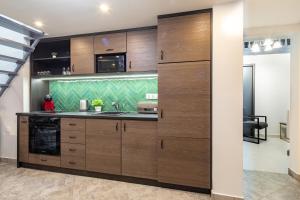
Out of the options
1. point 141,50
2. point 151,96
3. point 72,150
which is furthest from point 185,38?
point 72,150

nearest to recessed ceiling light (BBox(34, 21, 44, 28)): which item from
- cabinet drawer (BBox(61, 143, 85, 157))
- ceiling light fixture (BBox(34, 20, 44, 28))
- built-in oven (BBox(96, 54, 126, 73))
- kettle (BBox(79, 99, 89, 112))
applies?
ceiling light fixture (BBox(34, 20, 44, 28))

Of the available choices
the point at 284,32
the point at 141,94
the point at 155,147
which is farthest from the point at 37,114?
the point at 284,32

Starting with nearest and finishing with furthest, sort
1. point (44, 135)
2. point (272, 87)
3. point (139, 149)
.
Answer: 1. point (139, 149)
2. point (44, 135)
3. point (272, 87)

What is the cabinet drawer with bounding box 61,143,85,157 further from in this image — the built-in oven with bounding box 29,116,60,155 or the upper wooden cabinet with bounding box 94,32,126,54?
the upper wooden cabinet with bounding box 94,32,126,54

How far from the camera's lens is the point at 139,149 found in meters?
2.91

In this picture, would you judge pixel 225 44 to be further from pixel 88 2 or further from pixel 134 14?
pixel 88 2

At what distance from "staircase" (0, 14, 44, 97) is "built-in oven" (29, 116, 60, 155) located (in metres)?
0.90

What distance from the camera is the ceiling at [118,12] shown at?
240cm

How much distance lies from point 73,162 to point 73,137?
1.29 feet

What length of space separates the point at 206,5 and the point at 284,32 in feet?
5.02

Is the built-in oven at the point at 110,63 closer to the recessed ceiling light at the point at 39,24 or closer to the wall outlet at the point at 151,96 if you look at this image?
the wall outlet at the point at 151,96

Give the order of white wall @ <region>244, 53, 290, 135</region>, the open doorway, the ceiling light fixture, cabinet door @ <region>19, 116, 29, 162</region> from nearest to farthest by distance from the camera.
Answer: the ceiling light fixture → cabinet door @ <region>19, 116, 29, 162</region> → the open doorway → white wall @ <region>244, 53, 290, 135</region>

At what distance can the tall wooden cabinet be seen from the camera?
8.43ft

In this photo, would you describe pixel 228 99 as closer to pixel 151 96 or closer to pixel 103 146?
pixel 151 96
